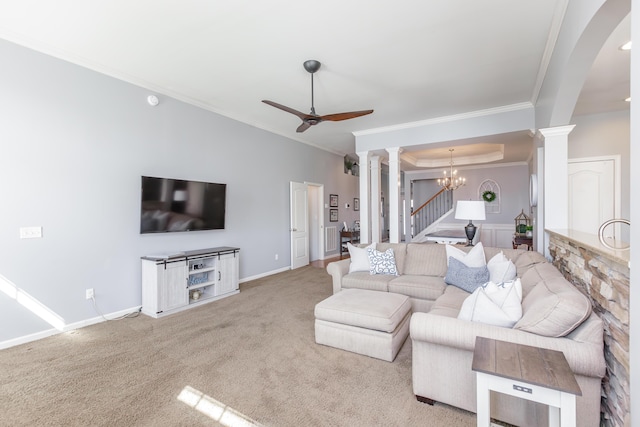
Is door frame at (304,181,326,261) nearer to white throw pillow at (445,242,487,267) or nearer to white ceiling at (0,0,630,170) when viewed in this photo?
white ceiling at (0,0,630,170)

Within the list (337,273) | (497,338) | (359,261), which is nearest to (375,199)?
(359,261)

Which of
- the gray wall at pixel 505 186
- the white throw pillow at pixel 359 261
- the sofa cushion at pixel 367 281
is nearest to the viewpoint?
the sofa cushion at pixel 367 281

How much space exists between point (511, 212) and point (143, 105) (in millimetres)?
8803

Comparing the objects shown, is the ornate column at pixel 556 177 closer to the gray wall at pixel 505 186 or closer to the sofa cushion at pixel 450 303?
the sofa cushion at pixel 450 303

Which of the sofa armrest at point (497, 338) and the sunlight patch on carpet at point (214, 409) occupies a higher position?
the sofa armrest at point (497, 338)

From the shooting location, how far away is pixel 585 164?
4.71 metres

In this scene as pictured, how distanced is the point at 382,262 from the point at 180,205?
287cm

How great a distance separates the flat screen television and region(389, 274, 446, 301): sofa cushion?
2.85 meters

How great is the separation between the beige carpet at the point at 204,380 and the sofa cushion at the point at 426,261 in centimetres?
123

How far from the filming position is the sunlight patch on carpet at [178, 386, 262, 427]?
1846 millimetres

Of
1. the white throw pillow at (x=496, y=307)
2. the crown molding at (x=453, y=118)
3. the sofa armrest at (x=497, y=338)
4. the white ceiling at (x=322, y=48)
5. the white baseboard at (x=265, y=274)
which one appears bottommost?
the white baseboard at (x=265, y=274)

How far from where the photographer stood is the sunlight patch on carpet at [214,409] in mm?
1846

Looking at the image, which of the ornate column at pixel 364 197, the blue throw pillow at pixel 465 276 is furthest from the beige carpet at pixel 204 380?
the ornate column at pixel 364 197

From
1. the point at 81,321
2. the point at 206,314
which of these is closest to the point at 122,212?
the point at 81,321
